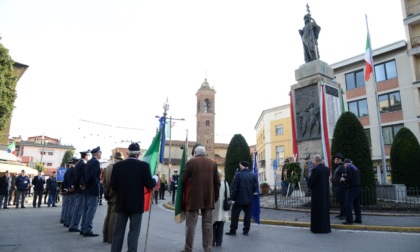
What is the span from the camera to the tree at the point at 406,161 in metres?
19.2

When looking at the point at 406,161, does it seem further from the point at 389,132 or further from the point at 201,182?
the point at 201,182

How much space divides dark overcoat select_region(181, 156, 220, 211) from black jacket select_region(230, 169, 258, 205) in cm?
199

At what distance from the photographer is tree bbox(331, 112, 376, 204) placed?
11391mm

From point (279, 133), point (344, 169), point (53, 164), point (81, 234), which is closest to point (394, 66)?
point (279, 133)

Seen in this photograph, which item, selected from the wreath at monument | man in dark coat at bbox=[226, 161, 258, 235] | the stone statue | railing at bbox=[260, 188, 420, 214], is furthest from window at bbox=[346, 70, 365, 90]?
man in dark coat at bbox=[226, 161, 258, 235]

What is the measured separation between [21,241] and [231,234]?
4.81m

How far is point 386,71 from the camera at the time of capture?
101ft

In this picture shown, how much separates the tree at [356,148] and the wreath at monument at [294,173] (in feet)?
4.82

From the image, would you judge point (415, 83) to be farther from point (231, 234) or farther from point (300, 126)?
point (231, 234)

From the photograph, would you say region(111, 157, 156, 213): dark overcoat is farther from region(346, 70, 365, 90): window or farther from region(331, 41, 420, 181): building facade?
region(346, 70, 365, 90): window

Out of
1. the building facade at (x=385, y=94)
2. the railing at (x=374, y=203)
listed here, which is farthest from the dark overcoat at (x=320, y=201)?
the building facade at (x=385, y=94)

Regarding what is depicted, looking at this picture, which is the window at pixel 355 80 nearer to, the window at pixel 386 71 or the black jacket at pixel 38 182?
the window at pixel 386 71

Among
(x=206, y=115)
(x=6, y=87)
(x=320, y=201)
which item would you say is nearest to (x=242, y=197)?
(x=320, y=201)

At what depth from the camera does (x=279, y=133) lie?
47.5m
